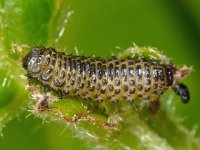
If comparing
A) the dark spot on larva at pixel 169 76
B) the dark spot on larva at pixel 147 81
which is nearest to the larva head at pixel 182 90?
the dark spot on larva at pixel 169 76

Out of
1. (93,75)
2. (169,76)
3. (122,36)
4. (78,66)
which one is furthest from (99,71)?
(122,36)

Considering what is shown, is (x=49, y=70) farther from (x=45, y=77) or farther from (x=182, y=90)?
(x=182, y=90)

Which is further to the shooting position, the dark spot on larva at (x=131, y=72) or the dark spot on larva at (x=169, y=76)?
the dark spot on larva at (x=169, y=76)

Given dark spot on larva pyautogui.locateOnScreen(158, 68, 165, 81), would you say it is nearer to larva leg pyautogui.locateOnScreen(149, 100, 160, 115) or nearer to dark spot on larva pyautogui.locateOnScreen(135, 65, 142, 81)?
dark spot on larva pyautogui.locateOnScreen(135, 65, 142, 81)

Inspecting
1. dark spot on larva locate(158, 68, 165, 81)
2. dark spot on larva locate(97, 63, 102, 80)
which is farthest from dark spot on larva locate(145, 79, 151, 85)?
dark spot on larva locate(97, 63, 102, 80)

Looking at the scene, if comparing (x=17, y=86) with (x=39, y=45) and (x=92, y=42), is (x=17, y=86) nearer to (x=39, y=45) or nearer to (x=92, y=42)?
(x=39, y=45)

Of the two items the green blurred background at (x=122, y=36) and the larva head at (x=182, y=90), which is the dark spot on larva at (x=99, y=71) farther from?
the green blurred background at (x=122, y=36)

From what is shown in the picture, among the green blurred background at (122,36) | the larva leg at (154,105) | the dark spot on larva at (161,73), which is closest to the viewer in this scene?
the dark spot on larva at (161,73)
